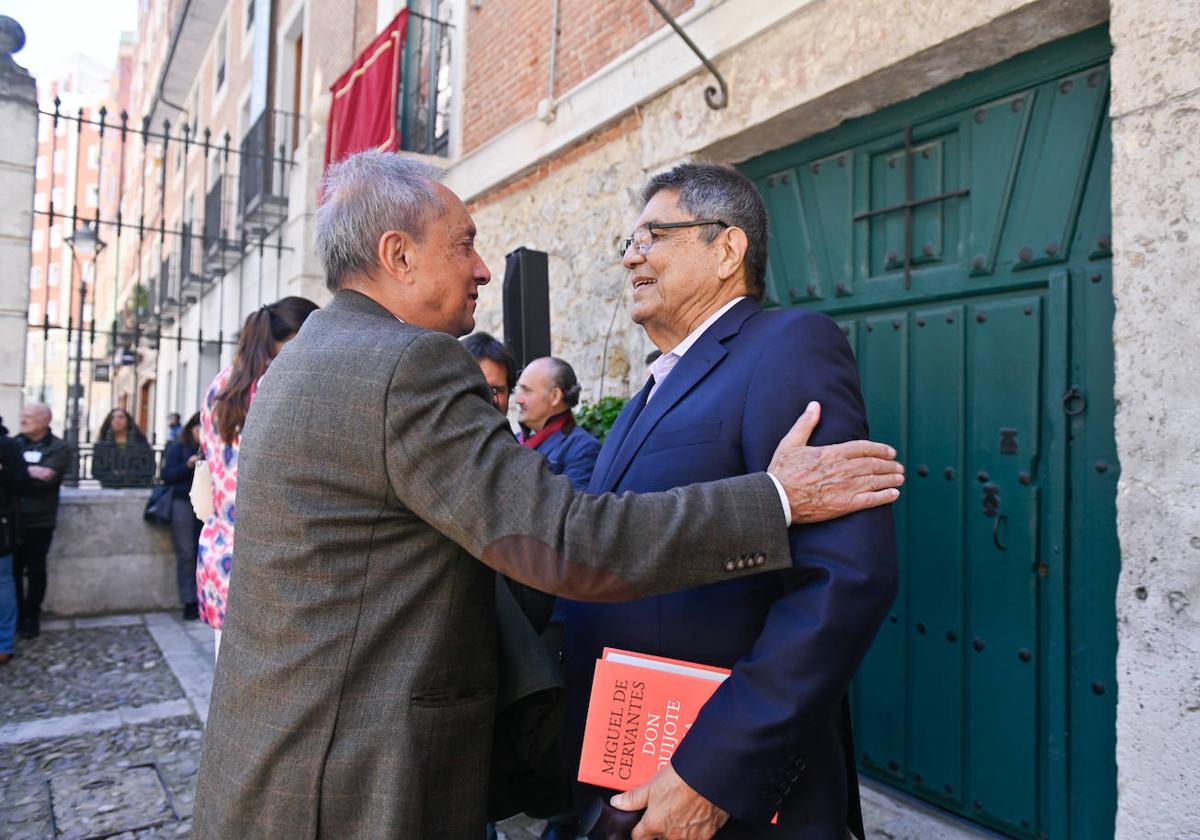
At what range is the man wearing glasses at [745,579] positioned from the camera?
4.76 feet

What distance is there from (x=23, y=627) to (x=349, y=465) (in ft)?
23.0

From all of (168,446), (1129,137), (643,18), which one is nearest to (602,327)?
(643,18)

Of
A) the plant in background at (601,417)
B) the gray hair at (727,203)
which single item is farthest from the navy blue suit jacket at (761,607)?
the plant in background at (601,417)

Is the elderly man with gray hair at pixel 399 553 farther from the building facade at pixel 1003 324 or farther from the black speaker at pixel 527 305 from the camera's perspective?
the black speaker at pixel 527 305

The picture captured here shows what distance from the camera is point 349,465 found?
1.50 m

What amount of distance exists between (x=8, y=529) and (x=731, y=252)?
6.20 meters

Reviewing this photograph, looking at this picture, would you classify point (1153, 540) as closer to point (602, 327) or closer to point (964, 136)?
point (964, 136)

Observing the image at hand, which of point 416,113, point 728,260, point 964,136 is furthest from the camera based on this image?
point 416,113

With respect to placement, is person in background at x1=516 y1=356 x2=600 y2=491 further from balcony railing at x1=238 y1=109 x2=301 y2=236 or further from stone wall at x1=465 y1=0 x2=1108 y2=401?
balcony railing at x1=238 y1=109 x2=301 y2=236

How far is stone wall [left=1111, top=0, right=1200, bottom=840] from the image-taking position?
97.6 inches

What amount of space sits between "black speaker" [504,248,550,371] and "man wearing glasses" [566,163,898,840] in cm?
313

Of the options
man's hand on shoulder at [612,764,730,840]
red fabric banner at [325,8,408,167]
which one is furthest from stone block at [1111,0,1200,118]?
red fabric banner at [325,8,408,167]

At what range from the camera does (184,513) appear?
7973 millimetres

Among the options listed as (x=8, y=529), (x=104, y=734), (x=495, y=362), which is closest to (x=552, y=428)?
(x=495, y=362)
